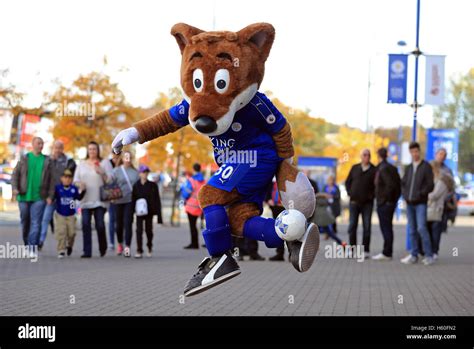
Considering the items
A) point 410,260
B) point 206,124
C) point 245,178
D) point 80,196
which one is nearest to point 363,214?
point 410,260

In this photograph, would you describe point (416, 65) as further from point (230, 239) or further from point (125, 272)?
point (230, 239)

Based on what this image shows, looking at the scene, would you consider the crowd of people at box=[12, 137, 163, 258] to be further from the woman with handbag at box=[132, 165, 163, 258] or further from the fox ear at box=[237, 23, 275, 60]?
the fox ear at box=[237, 23, 275, 60]

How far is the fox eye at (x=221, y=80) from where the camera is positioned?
577cm

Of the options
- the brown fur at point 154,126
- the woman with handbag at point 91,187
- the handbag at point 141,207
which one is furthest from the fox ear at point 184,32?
the handbag at point 141,207

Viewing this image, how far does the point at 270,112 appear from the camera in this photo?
606 centimetres

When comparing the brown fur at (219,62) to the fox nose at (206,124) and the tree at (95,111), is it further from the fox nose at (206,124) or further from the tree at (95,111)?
the tree at (95,111)

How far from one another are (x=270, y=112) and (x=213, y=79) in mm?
542

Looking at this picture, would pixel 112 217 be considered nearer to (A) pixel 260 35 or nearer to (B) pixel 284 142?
(B) pixel 284 142

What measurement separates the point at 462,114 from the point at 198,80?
80153 mm

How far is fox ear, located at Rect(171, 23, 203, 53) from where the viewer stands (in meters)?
5.97

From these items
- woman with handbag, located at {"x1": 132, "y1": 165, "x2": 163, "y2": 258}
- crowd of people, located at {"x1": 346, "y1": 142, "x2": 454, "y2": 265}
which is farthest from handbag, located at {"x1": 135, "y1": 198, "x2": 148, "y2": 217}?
crowd of people, located at {"x1": 346, "y1": 142, "x2": 454, "y2": 265}

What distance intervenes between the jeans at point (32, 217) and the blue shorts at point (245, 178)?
8.88m

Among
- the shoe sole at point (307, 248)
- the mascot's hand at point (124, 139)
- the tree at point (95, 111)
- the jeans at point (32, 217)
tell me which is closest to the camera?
the shoe sole at point (307, 248)
